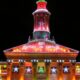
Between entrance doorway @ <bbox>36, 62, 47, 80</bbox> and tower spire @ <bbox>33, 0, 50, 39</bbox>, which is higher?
tower spire @ <bbox>33, 0, 50, 39</bbox>

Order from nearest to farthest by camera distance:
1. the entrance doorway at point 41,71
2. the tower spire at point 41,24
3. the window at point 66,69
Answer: the entrance doorway at point 41,71, the window at point 66,69, the tower spire at point 41,24

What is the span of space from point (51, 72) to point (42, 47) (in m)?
4.48

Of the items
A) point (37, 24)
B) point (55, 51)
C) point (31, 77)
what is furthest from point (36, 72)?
point (37, 24)

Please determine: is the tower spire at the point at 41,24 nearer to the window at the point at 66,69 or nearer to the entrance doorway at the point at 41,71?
the entrance doorway at the point at 41,71

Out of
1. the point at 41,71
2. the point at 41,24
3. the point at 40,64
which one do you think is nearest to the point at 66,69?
the point at 41,71

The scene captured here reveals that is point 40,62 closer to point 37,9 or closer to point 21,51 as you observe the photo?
point 21,51

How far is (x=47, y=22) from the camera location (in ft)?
209

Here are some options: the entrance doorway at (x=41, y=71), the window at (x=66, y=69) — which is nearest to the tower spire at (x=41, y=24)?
the entrance doorway at (x=41, y=71)

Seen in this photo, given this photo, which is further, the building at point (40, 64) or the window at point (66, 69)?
the window at point (66, 69)

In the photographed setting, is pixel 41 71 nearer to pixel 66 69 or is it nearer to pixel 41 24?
pixel 66 69

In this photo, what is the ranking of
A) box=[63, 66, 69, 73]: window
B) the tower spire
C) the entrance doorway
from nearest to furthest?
the entrance doorway < box=[63, 66, 69, 73]: window < the tower spire

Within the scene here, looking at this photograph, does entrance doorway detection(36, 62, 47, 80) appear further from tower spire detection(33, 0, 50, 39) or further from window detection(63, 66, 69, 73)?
tower spire detection(33, 0, 50, 39)

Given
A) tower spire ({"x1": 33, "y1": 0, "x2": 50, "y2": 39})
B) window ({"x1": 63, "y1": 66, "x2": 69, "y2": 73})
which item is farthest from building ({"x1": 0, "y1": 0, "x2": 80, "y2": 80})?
tower spire ({"x1": 33, "y1": 0, "x2": 50, "y2": 39})

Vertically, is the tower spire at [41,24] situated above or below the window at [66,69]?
above
